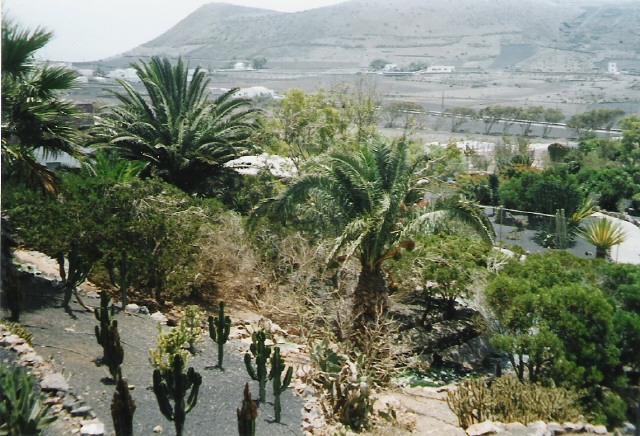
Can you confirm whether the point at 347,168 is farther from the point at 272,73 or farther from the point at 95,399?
the point at 272,73

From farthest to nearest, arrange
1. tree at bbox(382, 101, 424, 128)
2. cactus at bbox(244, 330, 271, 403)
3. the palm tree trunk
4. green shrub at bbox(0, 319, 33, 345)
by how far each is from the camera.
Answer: tree at bbox(382, 101, 424, 128)
the palm tree trunk
cactus at bbox(244, 330, 271, 403)
green shrub at bbox(0, 319, 33, 345)

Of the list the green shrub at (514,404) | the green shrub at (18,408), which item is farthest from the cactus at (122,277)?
the green shrub at (514,404)

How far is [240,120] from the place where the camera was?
845 inches

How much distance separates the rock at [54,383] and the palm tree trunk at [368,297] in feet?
20.5

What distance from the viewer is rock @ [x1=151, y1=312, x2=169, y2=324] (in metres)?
12.3

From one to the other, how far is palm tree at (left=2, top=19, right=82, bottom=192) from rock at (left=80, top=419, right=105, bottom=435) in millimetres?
3501

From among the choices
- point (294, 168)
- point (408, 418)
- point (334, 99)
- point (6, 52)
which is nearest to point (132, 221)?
point (6, 52)

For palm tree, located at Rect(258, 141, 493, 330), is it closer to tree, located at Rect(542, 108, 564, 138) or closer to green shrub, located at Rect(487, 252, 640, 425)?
green shrub, located at Rect(487, 252, 640, 425)

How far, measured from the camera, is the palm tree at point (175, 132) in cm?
1967

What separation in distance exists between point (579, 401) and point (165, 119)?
13.1 meters

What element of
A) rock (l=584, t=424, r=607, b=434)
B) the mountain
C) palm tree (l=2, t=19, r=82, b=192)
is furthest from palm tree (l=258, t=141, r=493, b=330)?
the mountain

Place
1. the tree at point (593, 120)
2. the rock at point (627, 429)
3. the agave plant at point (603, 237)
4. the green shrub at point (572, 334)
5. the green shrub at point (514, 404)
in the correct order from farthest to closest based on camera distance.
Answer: the tree at point (593, 120) → the agave plant at point (603, 237) → the green shrub at point (572, 334) → the rock at point (627, 429) → the green shrub at point (514, 404)

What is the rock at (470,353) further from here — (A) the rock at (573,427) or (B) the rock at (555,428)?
(B) the rock at (555,428)

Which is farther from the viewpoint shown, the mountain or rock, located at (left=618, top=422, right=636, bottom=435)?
the mountain
